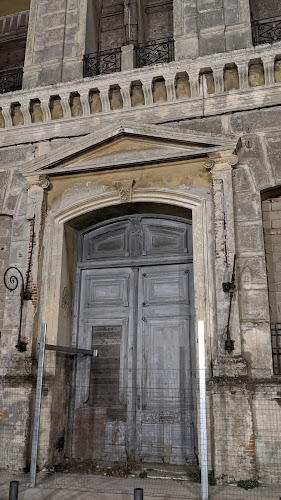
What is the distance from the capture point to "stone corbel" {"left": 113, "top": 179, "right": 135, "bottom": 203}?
7.18 m

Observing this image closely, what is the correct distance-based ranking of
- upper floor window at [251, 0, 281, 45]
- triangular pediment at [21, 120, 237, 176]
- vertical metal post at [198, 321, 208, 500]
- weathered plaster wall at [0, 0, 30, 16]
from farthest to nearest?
1. weathered plaster wall at [0, 0, 30, 16]
2. upper floor window at [251, 0, 281, 45]
3. triangular pediment at [21, 120, 237, 176]
4. vertical metal post at [198, 321, 208, 500]

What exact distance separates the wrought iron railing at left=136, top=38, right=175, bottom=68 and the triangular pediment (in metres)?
1.87

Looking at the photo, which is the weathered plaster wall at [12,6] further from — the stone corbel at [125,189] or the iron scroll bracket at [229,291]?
the iron scroll bracket at [229,291]

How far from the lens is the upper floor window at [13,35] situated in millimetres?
10531

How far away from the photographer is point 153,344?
718 cm

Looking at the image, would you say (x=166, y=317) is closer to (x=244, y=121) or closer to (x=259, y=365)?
(x=259, y=365)

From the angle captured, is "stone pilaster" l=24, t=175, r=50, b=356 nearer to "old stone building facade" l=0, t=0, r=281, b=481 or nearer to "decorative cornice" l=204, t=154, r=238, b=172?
"old stone building facade" l=0, t=0, r=281, b=481

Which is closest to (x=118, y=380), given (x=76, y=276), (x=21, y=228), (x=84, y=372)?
(x=84, y=372)

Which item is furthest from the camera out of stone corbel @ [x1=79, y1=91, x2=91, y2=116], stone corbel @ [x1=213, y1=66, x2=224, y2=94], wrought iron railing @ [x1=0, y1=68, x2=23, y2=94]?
wrought iron railing @ [x1=0, y1=68, x2=23, y2=94]

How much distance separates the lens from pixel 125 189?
7.19 m

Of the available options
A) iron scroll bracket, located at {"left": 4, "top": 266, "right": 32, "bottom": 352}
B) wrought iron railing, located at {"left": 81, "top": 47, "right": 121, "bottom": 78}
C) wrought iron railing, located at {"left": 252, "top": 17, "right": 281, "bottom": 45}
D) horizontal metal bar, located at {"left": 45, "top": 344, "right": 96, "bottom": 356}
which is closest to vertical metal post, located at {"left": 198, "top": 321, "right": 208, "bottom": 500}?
horizontal metal bar, located at {"left": 45, "top": 344, "right": 96, "bottom": 356}

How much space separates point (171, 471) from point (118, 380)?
5.29 ft

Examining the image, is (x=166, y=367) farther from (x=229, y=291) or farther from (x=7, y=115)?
(x=7, y=115)

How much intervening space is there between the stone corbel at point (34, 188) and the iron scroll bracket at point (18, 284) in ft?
3.14
